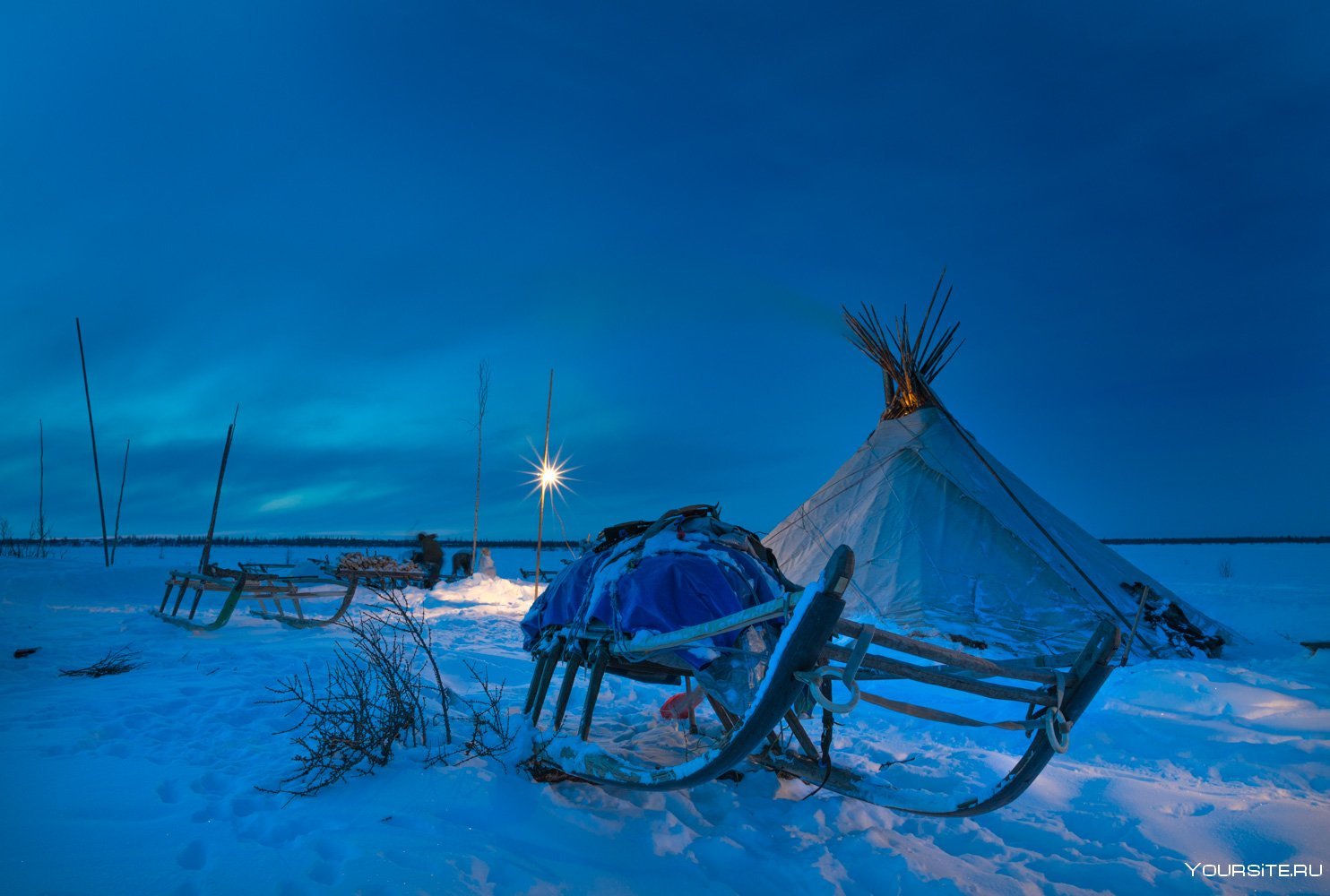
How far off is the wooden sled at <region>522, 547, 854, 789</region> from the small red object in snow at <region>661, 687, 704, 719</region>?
0.33m

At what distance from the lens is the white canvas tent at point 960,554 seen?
26.8 feet

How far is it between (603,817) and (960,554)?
750 centimetres

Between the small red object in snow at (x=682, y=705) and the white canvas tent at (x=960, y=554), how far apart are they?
4.14 meters

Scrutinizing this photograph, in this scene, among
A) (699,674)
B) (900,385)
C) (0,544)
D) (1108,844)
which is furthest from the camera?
(0,544)

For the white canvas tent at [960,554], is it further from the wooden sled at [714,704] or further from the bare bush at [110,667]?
the bare bush at [110,667]

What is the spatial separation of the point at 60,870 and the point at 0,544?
2904cm

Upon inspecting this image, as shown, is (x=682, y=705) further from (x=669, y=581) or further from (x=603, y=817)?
(x=669, y=581)

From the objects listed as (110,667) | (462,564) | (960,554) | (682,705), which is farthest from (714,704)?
(462,564)

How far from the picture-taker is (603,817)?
126 inches

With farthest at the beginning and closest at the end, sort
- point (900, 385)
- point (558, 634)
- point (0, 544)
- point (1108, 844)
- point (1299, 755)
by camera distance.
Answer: point (0, 544)
point (900, 385)
point (1299, 755)
point (558, 634)
point (1108, 844)

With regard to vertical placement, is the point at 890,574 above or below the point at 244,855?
above

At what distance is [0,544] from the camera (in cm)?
2247

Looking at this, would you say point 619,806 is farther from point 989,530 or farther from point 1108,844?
point 989,530

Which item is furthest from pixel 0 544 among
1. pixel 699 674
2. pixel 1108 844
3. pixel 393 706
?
pixel 1108 844
